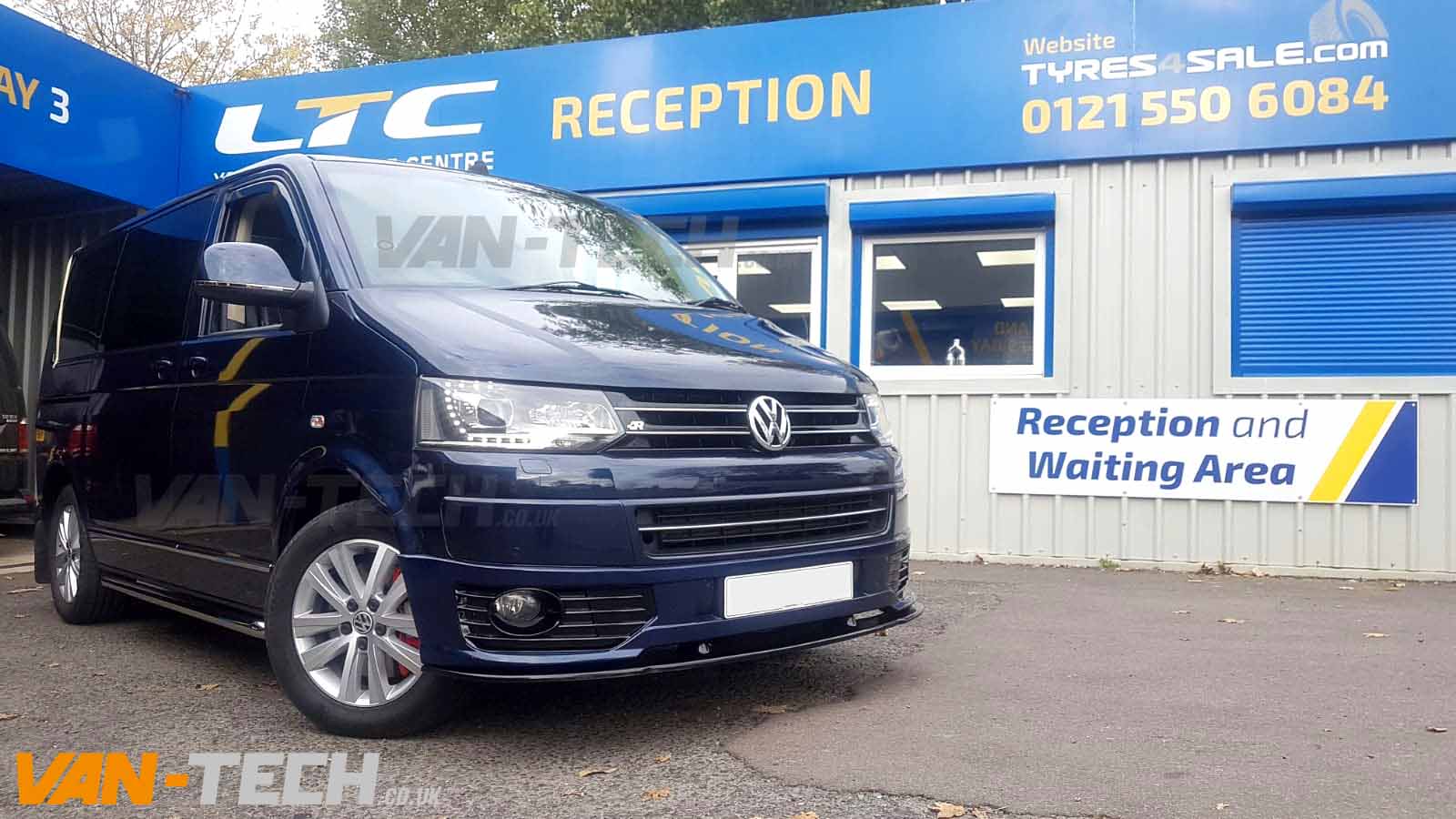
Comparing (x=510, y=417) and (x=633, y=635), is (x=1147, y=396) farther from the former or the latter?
(x=510, y=417)

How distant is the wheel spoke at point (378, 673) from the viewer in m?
3.60

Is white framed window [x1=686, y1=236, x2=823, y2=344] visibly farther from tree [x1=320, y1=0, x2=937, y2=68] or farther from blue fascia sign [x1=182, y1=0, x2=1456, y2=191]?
tree [x1=320, y1=0, x2=937, y2=68]

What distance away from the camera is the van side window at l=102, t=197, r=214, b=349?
490 centimetres

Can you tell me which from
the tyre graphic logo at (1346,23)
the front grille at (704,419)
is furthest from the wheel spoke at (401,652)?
the tyre graphic logo at (1346,23)

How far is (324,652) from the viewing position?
370 cm

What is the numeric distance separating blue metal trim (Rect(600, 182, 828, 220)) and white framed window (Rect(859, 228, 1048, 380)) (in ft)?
1.73

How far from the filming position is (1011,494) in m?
8.43

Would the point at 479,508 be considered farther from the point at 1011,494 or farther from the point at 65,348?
the point at 1011,494

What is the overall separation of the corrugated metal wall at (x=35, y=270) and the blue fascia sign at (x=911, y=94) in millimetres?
2396

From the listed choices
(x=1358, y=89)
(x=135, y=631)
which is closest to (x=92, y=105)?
(x=135, y=631)

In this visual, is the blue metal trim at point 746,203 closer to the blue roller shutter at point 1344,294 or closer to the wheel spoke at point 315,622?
the blue roller shutter at point 1344,294

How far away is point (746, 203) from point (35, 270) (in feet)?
25.4

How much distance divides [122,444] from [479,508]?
2.60 meters

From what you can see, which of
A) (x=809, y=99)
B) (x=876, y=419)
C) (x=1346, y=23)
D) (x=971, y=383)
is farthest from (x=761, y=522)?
(x=1346, y=23)
